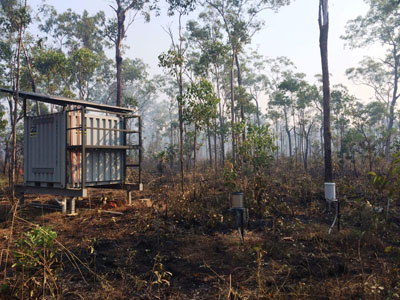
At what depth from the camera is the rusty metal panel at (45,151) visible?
25.4 ft

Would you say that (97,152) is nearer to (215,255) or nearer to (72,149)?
(72,149)

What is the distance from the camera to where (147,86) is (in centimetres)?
4222

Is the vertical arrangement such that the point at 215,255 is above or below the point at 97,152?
below

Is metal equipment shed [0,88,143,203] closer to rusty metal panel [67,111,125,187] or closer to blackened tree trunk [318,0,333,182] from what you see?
rusty metal panel [67,111,125,187]

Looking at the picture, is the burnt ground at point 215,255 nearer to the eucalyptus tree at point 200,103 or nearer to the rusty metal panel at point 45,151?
the rusty metal panel at point 45,151

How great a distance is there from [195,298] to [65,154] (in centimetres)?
562

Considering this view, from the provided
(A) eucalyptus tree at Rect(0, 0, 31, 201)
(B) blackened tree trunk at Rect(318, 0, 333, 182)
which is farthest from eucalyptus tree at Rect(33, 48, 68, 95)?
(B) blackened tree trunk at Rect(318, 0, 333, 182)

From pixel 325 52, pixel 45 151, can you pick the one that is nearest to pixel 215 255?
pixel 45 151

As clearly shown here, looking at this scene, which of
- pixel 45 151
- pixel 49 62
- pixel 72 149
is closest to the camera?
Answer: pixel 72 149

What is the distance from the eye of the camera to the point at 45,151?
8.20 meters

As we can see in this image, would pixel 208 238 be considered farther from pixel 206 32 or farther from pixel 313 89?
pixel 206 32

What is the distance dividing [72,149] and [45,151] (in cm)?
116

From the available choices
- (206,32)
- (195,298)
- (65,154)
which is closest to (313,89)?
(206,32)

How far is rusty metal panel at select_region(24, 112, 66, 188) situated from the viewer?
25.4 feet
